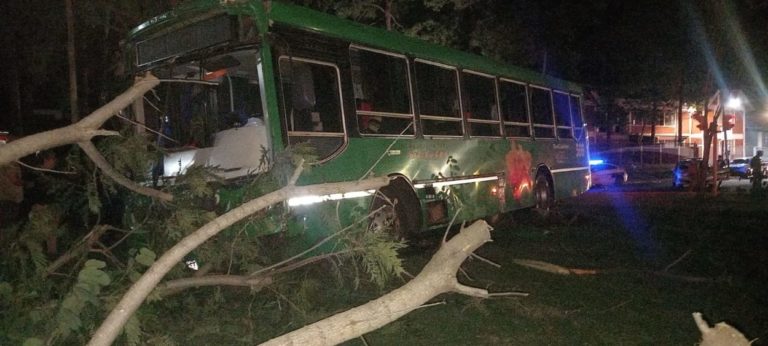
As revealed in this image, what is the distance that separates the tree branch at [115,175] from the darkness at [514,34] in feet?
34.5

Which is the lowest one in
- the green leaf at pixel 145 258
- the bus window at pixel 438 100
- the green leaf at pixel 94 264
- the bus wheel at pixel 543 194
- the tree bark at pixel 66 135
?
the bus wheel at pixel 543 194

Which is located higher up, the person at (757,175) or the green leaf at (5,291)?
the green leaf at (5,291)

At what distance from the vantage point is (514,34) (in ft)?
57.7

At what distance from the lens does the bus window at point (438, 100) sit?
8.62 metres

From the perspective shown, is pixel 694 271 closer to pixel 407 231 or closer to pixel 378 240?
pixel 407 231

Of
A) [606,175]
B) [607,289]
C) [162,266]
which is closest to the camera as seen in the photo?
[162,266]

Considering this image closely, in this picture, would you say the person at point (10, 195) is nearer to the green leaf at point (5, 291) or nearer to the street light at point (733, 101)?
the green leaf at point (5, 291)

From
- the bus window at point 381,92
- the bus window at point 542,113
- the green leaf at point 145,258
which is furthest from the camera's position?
the bus window at point 542,113

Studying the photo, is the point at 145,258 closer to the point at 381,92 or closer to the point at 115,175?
the point at 115,175

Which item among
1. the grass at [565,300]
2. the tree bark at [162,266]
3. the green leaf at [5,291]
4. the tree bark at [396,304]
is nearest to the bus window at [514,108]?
the grass at [565,300]

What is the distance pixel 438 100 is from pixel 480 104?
52.6 inches

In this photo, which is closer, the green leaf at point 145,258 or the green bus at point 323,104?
the green leaf at point 145,258

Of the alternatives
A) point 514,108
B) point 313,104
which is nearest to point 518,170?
point 514,108

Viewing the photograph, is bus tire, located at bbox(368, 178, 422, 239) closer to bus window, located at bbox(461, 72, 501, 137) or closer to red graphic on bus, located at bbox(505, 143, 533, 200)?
bus window, located at bbox(461, 72, 501, 137)
